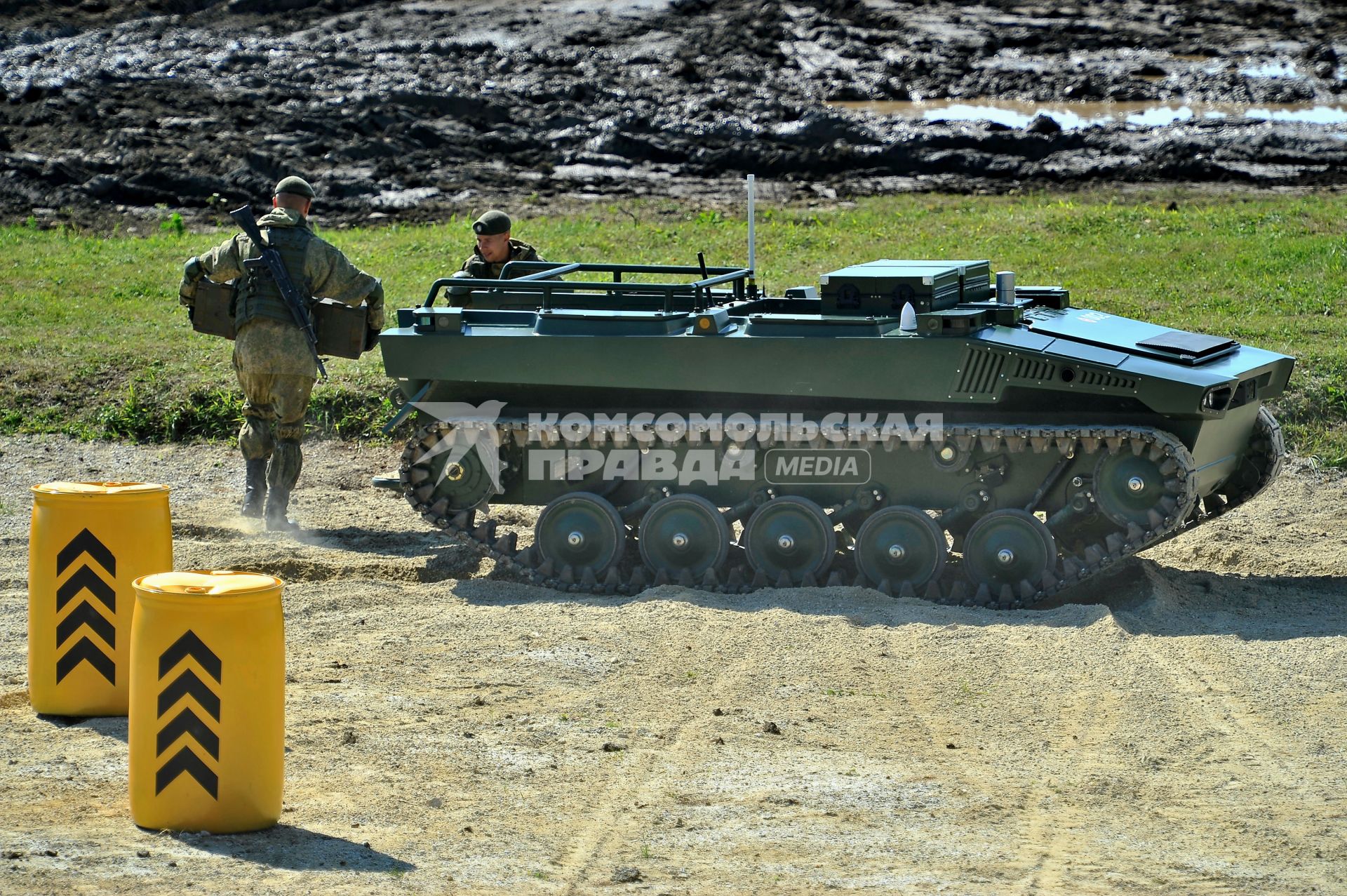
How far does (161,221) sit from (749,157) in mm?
8704

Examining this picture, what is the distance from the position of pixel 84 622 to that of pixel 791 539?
385 cm

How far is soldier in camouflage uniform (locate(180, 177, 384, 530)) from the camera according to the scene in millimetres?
10422

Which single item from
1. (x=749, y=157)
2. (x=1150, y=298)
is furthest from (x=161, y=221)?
(x=1150, y=298)

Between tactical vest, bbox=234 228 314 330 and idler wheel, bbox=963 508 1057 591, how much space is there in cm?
459

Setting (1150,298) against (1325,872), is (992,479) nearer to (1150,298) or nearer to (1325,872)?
(1325,872)

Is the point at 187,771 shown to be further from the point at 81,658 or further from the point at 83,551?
the point at 83,551

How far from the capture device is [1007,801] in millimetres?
5973

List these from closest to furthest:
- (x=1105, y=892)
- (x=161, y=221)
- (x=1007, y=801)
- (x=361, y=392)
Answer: (x=1105, y=892) → (x=1007, y=801) → (x=361, y=392) → (x=161, y=221)

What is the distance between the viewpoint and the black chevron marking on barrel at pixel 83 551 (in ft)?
22.4

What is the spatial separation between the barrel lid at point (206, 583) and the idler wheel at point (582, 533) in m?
3.62

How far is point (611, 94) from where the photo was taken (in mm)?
29625

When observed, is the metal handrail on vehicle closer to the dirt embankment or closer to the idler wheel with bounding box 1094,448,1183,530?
the idler wheel with bounding box 1094,448,1183,530

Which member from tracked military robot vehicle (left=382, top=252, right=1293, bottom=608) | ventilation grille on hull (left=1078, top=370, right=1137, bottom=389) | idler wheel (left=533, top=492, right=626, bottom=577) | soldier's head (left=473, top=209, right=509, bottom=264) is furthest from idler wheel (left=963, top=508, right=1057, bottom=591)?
soldier's head (left=473, top=209, right=509, bottom=264)

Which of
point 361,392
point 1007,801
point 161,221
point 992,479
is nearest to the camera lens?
point 1007,801
